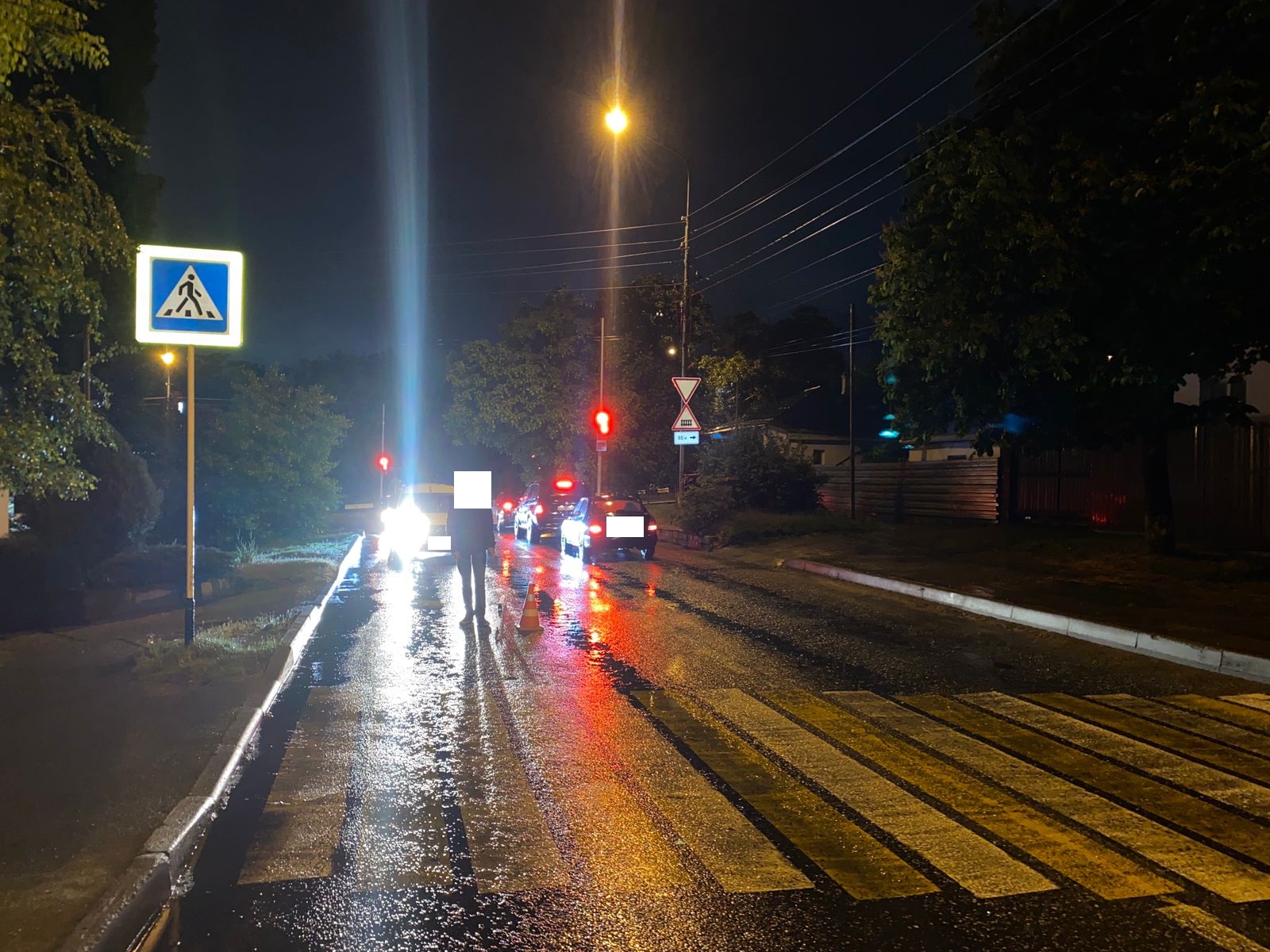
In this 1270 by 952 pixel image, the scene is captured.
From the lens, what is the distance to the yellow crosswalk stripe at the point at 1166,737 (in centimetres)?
669

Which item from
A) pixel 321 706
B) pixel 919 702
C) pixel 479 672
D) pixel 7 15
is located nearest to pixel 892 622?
pixel 919 702

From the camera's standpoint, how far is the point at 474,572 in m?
13.8

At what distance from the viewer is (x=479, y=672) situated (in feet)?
32.1

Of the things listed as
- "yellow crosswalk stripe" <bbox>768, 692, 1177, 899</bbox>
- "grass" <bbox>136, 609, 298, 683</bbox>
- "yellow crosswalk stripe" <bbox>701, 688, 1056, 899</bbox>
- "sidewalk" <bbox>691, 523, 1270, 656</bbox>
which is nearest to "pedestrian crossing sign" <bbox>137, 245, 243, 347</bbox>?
"grass" <bbox>136, 609, 298, 683</bbox>

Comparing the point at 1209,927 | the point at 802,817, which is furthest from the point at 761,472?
the point at 1209,927

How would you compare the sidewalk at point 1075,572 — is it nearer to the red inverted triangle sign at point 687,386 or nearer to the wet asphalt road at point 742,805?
the wet asphalt road at point 742,805

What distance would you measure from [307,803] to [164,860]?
4.07ft

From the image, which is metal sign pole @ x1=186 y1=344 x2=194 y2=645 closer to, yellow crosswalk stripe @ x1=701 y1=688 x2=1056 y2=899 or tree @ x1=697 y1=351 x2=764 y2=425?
yellow crosswalk stripe @ x1=701 y1=688 x2=1056 y2=899

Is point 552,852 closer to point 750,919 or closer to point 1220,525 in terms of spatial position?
point 750,919

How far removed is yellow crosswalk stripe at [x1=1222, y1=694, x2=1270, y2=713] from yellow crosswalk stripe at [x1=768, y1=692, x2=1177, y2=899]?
138 inches

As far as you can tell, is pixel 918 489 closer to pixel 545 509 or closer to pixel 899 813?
pixel 545 509

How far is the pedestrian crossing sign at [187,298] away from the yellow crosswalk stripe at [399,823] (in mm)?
4559

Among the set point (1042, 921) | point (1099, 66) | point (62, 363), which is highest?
point (1099, 66)

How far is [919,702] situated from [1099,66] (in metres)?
11.4
